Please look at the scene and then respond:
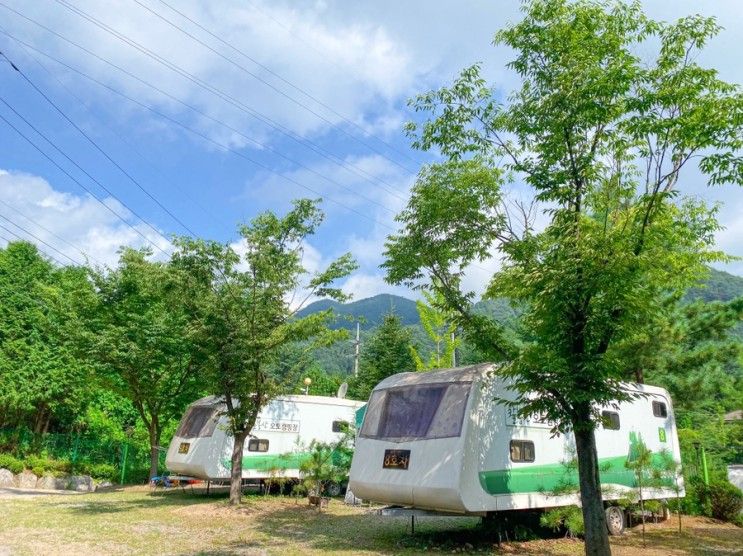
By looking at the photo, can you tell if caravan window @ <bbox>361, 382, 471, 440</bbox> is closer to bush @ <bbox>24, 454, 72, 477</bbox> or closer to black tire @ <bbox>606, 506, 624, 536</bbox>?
black tire @ <bbox>606, 506, 624, 536</bbox>

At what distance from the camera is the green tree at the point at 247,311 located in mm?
14172

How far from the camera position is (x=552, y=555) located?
381 inches

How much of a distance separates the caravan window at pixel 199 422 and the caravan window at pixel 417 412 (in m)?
6.67

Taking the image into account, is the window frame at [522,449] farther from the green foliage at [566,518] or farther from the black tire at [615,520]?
the black tire at [615,520]

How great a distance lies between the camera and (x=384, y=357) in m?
36.3

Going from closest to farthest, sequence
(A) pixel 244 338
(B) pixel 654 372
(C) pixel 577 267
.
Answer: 1. (C) pixel 577 267
2. (A) pixel 244 338
3. (B) pixel 654 372

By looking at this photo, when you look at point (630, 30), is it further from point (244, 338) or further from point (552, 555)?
point (244, 338)

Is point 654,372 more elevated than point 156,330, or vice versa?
point 156,330

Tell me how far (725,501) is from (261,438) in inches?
466

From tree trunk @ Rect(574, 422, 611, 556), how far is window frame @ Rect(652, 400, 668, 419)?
5.20 meters

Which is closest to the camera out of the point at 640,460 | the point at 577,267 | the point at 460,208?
the point at 577,267

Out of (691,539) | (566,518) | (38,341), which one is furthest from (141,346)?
(691,539)

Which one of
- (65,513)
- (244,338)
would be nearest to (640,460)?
(244,338)

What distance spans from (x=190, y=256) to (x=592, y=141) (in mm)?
9392
